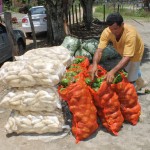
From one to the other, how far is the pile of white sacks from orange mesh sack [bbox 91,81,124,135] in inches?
24.6

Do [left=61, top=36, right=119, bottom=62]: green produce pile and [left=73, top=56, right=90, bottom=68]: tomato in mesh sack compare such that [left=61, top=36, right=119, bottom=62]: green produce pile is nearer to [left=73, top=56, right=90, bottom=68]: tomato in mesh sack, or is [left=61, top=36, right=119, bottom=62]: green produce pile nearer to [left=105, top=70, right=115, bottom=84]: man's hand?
[left=73, top=56, right=90, bottom=68]: tomato in mesh sack

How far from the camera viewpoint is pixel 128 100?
5.30 metres

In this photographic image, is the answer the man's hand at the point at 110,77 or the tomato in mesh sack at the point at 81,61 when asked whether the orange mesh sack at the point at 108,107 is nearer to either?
the man's hand at the point at 110,77

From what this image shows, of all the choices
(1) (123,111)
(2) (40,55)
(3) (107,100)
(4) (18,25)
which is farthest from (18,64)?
(4) (18,25)

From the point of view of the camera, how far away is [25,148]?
4.86m

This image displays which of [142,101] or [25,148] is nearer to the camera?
[25,148]

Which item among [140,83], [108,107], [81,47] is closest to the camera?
[108,107]

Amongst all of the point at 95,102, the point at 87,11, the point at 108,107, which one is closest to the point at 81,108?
the point at 95,102

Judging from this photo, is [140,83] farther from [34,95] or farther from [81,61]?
[34,95]

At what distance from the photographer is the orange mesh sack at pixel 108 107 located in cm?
493

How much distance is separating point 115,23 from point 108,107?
1.32 metres

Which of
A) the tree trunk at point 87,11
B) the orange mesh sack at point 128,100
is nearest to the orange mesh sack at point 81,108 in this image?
the orange mesh sack at point 128,100

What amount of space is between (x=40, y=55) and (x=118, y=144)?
196 cm

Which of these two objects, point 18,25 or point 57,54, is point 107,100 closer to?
point 57,54
